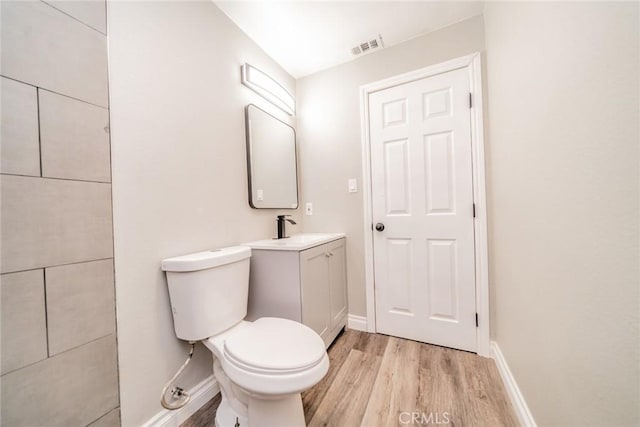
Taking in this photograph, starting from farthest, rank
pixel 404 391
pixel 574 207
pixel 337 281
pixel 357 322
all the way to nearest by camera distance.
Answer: pixel 357 322
pixel 337 281
pixel 404 391
pixel 574 207

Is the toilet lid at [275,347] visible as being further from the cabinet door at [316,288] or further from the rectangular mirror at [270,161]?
the rectangular mirror at [270,161]

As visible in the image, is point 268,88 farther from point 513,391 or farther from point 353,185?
point 513,391

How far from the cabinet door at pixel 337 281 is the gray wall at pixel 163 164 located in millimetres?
685

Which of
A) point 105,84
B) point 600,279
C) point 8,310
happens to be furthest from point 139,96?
point 600,279

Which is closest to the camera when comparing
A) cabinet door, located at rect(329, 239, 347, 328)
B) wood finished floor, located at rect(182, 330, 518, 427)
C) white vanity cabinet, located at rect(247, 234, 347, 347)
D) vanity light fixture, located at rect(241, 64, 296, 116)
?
wood finished floor, located at rect(182, 330, 518, 427)

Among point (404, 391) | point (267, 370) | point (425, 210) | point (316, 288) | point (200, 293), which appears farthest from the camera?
point (425, 210)

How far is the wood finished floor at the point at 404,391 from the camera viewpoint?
101cm

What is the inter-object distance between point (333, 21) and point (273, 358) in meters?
1.93

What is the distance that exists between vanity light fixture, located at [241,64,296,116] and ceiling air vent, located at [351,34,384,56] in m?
0.62

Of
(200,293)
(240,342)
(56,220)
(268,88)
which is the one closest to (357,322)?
(240,342)

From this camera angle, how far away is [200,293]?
98cm

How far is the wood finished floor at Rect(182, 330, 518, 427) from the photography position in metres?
1.01

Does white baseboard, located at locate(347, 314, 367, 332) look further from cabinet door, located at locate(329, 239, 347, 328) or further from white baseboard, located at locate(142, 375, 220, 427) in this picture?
white baseboard, located at locate(142, 375, 220, 427)

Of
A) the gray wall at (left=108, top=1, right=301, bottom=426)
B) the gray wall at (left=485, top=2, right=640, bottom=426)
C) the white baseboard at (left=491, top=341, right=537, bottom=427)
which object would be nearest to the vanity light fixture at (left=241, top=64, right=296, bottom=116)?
the gray wall at (left=108, top=1, right=301, bottom=426)
